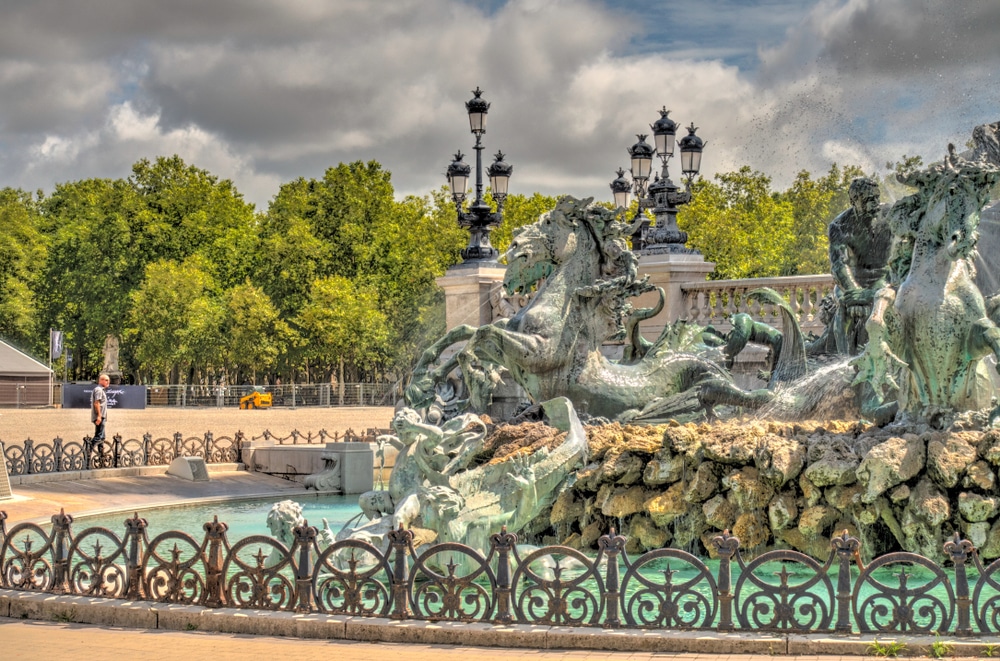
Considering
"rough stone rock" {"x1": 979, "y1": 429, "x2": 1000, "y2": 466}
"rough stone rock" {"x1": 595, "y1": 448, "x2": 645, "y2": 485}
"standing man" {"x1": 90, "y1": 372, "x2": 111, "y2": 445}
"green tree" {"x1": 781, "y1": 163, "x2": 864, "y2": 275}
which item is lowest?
"rough stone rock" {"x1": 595, "y1": 448, "x2": 645, "y2": 485}

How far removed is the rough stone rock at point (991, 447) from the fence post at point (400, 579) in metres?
4.24

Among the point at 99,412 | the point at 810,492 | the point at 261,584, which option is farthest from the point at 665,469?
the point at 99,412

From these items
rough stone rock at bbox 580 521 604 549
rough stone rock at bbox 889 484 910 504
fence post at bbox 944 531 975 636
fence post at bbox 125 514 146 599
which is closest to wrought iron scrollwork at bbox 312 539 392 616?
fence post at bbox 125 514 146 599

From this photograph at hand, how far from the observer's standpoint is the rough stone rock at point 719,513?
1012 cm

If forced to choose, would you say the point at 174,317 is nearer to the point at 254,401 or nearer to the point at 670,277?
the point at 254,401

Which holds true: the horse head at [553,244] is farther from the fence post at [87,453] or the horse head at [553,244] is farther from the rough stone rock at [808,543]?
the fence post at [87,453]

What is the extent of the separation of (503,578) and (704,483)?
138 inches

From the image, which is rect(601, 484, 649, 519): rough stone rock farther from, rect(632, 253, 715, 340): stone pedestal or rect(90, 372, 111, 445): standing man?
rect(632, 253, 715, 340): stone pedestal

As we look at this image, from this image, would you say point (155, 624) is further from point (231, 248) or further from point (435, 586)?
point (231, 248)

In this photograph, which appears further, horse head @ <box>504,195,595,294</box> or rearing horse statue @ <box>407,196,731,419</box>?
horse head @ <box>504,195,595,294</box>

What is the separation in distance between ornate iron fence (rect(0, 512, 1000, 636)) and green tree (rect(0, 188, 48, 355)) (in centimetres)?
4736

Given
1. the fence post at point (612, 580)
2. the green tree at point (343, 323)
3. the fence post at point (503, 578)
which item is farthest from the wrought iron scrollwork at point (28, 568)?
the green tree at point (343, 323)

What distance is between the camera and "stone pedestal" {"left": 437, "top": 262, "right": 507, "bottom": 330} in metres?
22.2

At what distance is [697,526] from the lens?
10336 mm
